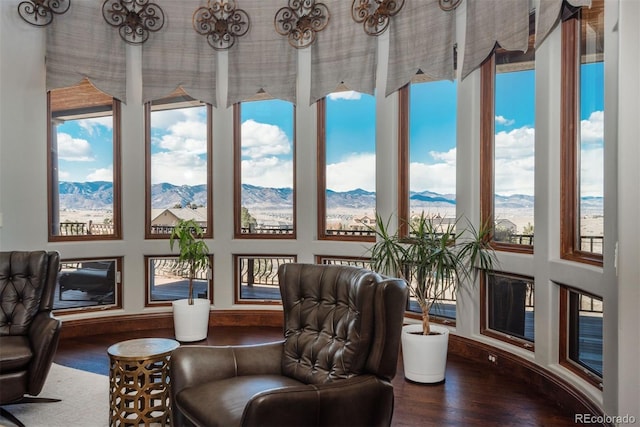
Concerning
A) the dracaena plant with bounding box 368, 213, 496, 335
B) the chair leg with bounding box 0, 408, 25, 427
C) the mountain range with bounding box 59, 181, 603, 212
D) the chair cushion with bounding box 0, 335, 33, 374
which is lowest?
the chair leg with bounding box 0, 408, 25, 427

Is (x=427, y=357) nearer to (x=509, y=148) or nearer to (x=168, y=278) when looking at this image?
(x=509, y=148)

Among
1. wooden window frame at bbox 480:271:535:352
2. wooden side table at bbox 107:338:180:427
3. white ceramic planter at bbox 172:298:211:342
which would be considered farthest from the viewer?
white ceramic planter at bbox 172:298:211:342

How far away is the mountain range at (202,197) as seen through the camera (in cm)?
460

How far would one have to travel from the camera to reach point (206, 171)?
17.8 feet

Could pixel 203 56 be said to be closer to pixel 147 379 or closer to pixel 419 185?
pixel 419 185

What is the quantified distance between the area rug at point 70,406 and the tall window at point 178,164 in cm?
202

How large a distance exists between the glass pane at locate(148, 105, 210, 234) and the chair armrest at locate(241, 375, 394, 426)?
372cm

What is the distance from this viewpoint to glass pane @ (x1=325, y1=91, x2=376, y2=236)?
16.3ft

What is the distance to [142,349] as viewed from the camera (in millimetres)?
2781

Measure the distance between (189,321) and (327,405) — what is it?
3088mm

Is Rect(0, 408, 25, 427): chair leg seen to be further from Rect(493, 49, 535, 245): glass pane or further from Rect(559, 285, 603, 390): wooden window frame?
Rect(493, 49, 535, 245): glass pane

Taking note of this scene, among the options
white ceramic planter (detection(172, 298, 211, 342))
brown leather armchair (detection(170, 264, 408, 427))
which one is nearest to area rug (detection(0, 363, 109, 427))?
brown leather armchair (detection(170, 264, 408, 427))

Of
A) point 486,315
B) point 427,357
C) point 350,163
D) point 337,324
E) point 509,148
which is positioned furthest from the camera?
point 350,163

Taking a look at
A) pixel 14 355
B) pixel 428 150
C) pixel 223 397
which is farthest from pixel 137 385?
pixel 428 150
